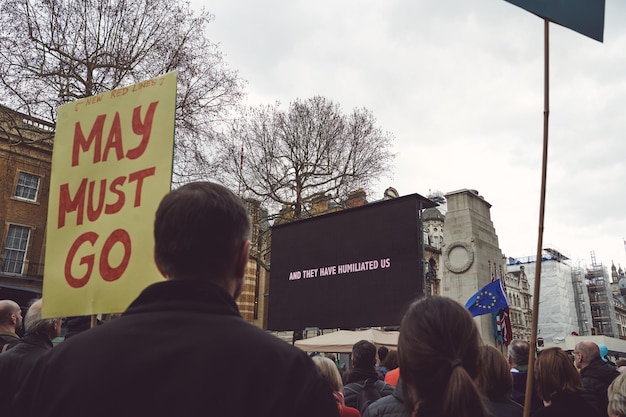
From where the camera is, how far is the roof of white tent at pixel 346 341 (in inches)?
415

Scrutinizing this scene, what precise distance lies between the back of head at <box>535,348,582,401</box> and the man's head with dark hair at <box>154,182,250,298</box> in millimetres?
2435

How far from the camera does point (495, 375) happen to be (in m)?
2.92

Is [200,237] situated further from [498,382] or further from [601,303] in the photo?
[601,303]

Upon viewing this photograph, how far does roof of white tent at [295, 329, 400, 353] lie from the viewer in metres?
10.5

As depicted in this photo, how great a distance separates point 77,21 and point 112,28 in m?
0.97

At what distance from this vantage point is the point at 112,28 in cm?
1490

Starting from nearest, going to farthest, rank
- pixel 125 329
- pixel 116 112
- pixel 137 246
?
pixel 125 329
pixel 137 246
pixel 116 112

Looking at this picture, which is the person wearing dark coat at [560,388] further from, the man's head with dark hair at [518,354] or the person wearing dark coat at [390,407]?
the man's head with dark hair at [518,354]

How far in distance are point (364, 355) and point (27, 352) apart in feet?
8.60

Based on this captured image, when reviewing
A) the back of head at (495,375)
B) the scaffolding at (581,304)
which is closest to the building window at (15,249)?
the back of head at (495,375)

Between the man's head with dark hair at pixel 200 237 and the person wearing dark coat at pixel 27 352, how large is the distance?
1.70 meters

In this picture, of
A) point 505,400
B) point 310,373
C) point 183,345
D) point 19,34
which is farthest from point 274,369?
point 19,34

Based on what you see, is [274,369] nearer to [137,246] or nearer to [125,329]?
[125,329]

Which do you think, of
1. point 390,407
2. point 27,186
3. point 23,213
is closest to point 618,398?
point 390,407
